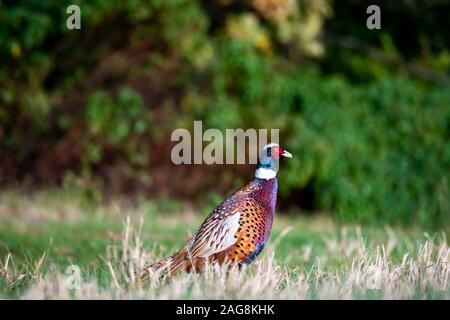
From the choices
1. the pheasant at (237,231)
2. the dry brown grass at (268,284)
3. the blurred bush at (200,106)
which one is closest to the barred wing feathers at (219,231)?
the pheasant at (237,231)

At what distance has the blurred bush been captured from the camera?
516 inches

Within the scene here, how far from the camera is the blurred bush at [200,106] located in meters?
13.1

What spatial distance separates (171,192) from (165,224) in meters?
2.79

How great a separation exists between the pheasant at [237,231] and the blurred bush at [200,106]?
7309mm

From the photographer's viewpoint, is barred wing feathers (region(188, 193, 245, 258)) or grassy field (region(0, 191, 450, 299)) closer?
grassy field (region(0, 191, 450, 299))

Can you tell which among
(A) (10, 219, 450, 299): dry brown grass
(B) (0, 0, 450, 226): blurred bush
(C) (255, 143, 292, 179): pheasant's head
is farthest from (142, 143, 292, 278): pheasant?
(B) (0, 0, 450, 226): blurred bush

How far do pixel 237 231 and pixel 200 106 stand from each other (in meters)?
8.24

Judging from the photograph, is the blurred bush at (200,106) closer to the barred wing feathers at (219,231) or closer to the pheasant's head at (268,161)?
the pheasant's head at (268,161)

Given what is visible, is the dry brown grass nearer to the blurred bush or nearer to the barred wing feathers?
the barred wing feathers

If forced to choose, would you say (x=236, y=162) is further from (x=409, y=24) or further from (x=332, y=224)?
(x=409, y=24)

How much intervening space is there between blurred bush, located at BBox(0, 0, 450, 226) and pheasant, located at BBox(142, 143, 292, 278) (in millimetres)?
7309

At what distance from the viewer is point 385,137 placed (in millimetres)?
14031

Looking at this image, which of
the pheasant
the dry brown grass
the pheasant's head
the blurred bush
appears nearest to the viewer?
the dry brown grass

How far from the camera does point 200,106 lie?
1367cm
